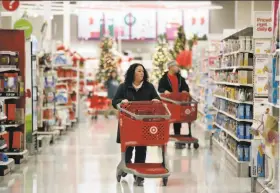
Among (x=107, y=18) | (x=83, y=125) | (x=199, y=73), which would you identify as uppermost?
(x=107, y=18)

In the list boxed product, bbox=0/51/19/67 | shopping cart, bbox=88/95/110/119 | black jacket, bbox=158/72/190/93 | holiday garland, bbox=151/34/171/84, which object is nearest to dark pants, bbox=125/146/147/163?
boxed product, bbox=0/51/19/67

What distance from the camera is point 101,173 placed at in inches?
363

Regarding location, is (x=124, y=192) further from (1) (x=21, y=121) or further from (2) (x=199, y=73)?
(2) (x=199, y=73)

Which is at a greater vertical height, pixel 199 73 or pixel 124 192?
pixel 199 73

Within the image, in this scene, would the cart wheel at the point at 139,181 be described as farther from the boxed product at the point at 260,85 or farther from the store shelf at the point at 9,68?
the store shelf at the point at 9,68

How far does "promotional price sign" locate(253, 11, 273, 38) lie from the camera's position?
8.30m

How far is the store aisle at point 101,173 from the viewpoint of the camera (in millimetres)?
7980

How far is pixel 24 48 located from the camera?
33.1 feet

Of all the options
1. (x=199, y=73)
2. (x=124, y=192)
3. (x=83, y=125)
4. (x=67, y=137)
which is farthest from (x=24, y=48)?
(x=83, y=125)

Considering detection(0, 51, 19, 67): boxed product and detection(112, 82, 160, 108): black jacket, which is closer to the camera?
detection(112, 82, 160, 108): black jacket

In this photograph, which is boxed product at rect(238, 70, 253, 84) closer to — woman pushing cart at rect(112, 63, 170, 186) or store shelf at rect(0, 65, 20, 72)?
woman pushing cart at rect(112, 63, 170, 186)

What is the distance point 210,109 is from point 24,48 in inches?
199

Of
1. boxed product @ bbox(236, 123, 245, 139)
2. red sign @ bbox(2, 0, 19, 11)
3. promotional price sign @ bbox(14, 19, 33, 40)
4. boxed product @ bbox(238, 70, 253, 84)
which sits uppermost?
red sign @ bbox(2, 0, 19, 11)

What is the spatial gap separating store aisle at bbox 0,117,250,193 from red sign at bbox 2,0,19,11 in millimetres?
2787
